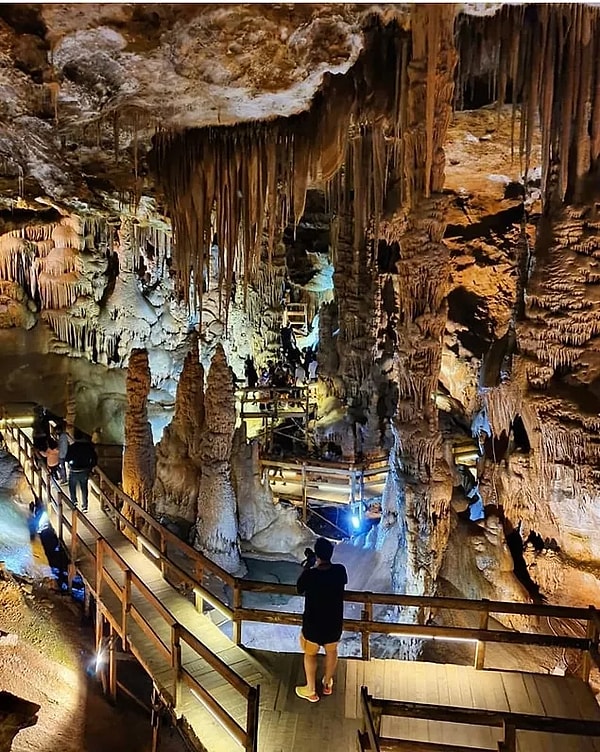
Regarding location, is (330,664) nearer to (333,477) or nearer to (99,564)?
(99,564)

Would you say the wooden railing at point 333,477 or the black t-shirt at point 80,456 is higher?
the black t-shirt at point 80,456

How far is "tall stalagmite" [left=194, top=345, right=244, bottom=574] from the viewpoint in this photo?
1043 centimetres

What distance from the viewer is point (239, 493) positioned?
12.1 metres

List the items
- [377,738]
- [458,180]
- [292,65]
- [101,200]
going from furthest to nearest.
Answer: [458,180] → [101,200] → [292,65] → [377,738]

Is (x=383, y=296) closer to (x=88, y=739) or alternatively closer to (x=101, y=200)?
(x=101, y=200)

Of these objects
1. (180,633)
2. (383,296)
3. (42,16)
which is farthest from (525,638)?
(383,296)

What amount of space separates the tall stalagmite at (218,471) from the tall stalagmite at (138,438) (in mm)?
870

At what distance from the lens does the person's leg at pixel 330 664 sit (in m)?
4.70

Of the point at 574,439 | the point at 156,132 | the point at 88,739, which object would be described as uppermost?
the point at 156,132

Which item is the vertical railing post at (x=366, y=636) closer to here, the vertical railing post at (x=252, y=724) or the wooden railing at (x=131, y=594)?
the wooden railing at (x=131, y=594)

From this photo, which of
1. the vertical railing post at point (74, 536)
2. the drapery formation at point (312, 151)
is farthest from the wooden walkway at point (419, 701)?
the drapery formation at point (312, 151)

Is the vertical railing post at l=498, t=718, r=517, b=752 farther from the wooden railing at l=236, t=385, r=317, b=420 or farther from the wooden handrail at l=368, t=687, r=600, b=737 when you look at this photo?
the wooden railing at l=236, t=385, r=317, b=420

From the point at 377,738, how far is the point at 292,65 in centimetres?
539

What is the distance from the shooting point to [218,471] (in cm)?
1056
